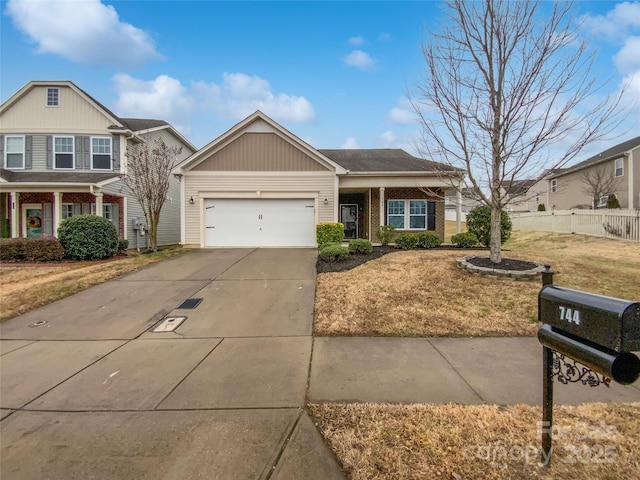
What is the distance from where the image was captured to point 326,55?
12930mm

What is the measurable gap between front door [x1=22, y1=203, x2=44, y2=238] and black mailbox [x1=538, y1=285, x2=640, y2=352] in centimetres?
2115

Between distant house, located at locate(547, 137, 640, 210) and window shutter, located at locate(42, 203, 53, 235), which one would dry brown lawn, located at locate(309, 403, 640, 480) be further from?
distant house, located at locate(547, 137, 640, 210)

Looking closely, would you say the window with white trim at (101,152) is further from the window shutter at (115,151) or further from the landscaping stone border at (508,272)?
the landscaping stone border at (508,272)

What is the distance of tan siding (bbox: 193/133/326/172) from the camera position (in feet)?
45.7

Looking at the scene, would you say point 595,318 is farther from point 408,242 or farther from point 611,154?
point 611,154

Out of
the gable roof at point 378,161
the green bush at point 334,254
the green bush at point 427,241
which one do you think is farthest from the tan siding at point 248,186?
the green bush at point 334,254

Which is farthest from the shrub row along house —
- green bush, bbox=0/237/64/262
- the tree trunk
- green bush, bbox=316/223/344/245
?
the tree trunk

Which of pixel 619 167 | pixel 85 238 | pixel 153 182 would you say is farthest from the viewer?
pixel 619 167

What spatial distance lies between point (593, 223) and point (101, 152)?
1011 inches

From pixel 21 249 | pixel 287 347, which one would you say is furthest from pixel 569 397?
pixel 21 249

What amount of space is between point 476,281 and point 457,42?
5.73 meters

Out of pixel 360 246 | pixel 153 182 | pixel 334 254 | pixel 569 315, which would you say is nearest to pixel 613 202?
pixel 360 246

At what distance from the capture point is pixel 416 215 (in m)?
15.8

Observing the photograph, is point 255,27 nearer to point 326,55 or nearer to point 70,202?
point 326,55
